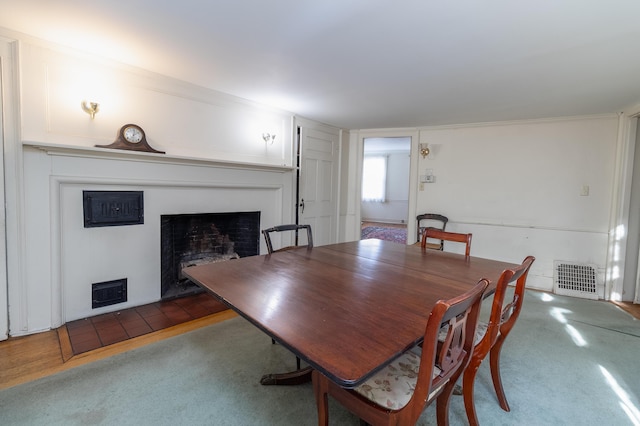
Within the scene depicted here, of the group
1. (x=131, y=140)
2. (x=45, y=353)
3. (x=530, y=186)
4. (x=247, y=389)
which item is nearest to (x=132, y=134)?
(x=131, y=140)

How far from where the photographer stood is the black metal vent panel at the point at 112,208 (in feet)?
7.95

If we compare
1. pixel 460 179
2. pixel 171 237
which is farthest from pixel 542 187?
pixel 171 237

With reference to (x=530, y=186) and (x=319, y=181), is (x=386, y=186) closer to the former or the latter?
(x=319, y=181)

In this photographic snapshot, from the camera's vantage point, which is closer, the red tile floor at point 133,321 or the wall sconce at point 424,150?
the red tile floor at point 133,321

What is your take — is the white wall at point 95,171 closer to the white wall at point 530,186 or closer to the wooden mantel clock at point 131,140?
the wooden mantel clock at point 131,140

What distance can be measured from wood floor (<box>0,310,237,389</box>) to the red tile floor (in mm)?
64

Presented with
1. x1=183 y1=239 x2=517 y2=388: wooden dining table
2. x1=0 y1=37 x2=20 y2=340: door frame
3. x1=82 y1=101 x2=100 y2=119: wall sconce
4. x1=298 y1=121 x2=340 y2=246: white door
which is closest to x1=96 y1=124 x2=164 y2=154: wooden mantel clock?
x1=82 y1=101 x2=100 y2=119: wall sconce

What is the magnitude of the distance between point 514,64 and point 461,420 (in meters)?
2.39

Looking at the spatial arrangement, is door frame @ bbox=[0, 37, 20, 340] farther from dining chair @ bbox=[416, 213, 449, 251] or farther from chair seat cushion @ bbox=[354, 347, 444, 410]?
dining chair @ bbox=[416, 213, 449, 251]

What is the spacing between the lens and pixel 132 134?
2584mm

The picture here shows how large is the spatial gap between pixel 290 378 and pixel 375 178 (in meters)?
8.27

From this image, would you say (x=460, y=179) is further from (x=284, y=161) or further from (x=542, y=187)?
(x=284, y=161)

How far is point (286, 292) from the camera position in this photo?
129cm

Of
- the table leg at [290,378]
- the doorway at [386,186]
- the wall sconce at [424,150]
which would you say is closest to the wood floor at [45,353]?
the table leg at [290,378]
